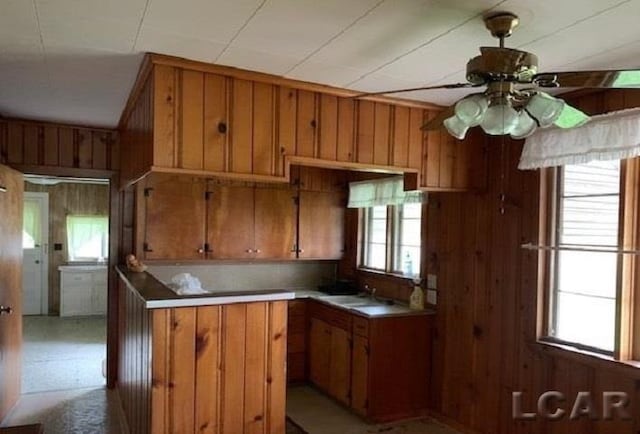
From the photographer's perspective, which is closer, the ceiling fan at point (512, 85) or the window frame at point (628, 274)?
the ceiling fan at point (512, 85)

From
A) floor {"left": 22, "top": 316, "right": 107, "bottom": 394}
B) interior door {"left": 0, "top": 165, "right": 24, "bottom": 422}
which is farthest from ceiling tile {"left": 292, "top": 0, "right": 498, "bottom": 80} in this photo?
floor {"left": 22, "top": 316, "right": 107, "bottom": 394}

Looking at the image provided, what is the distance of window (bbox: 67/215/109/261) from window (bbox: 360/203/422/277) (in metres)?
5.09

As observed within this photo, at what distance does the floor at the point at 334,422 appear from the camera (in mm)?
3566

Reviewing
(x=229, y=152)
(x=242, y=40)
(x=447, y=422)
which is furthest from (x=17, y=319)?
(x=447, y=422)

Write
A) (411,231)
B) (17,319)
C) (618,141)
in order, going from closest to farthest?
(618,141)
(17,319)
(411,231)

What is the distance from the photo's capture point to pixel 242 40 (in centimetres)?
208

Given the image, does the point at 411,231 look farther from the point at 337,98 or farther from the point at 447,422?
the point at 337,98

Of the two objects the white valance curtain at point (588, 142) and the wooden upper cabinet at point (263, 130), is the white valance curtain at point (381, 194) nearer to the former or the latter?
the white valance curtain at point (588, 142)

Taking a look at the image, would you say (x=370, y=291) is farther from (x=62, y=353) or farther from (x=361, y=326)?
(x=62, y=353)

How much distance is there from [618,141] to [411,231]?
2070 mm

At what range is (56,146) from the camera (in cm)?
410

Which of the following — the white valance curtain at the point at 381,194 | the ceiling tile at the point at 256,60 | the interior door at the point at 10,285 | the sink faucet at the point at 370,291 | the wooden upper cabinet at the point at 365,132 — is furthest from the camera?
the sink faucet at the point at 370,291

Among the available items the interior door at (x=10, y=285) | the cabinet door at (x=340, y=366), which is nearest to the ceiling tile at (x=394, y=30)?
the cabinet door at (x=340, y=366)

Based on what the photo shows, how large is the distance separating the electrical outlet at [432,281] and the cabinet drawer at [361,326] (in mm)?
640
